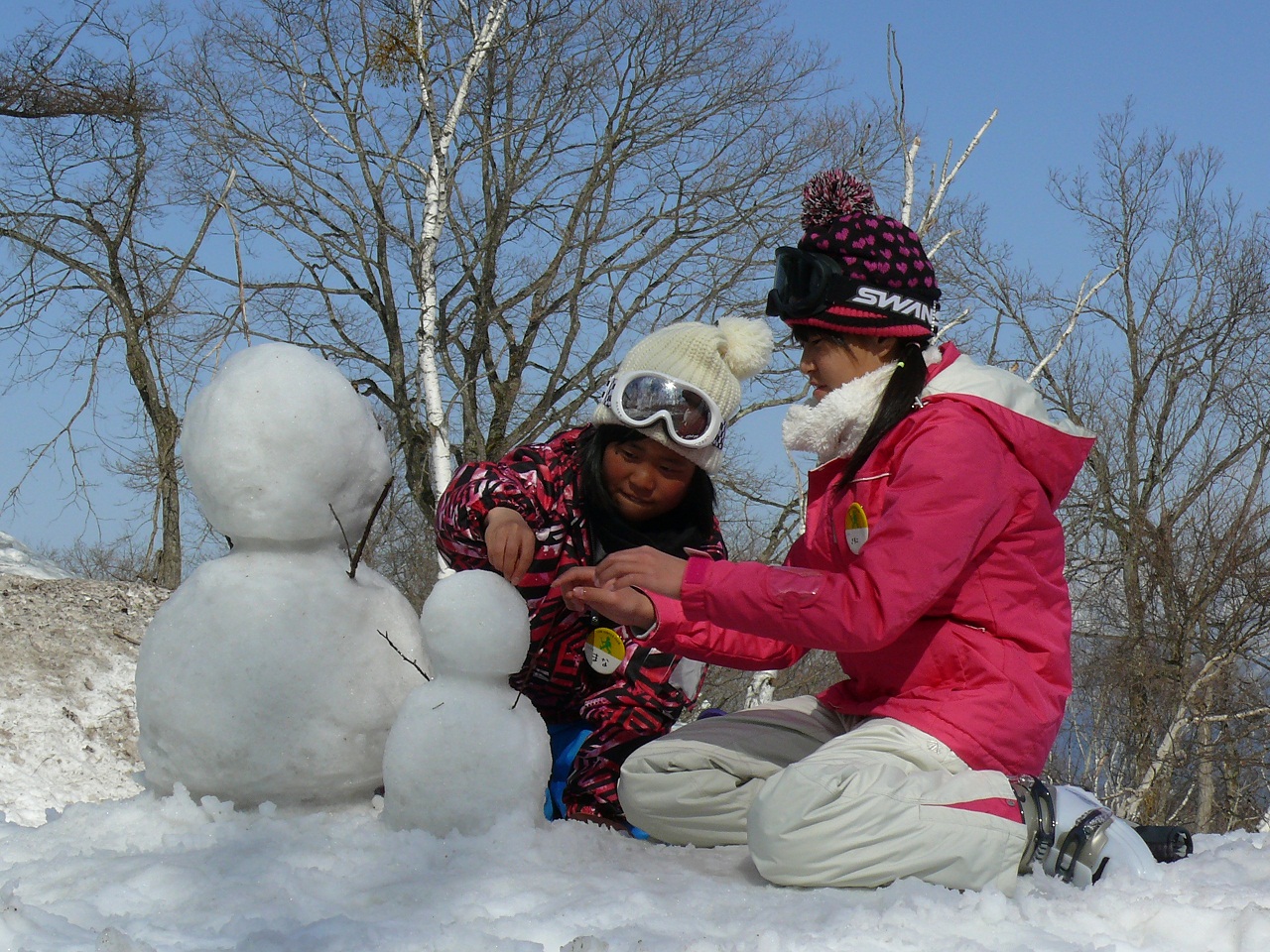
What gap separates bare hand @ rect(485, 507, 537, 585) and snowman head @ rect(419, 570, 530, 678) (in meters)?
0.21

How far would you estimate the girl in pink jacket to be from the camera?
5.98 feet

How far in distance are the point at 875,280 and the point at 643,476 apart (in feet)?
2.34

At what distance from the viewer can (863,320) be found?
87.0 inches

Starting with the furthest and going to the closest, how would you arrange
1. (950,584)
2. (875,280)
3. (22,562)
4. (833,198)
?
(22,562) < (833,198) < (875,280) < (950,584)

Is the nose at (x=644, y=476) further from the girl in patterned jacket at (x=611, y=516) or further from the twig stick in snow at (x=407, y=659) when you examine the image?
the twig stick in snow at (x=407, y=659)

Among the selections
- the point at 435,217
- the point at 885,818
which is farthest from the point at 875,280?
the point at 435,217

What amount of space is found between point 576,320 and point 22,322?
16.0 feet

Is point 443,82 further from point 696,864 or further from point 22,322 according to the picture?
point 696,864

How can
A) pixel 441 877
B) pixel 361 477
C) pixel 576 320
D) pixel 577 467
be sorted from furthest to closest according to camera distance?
pixel 576 320 < pixel 577 467 < pixel 361 477 < pixel 441 877

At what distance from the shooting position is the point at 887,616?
73.7 inches

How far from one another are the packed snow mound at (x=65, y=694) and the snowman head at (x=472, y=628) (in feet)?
8.07

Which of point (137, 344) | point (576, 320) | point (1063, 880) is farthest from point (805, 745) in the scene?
point (576, 320)

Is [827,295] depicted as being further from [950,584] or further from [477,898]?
[477,898]

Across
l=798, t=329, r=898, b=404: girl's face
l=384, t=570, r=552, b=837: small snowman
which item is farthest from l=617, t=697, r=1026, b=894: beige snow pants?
l=798, t=329, r=898, b=404: girl's face
